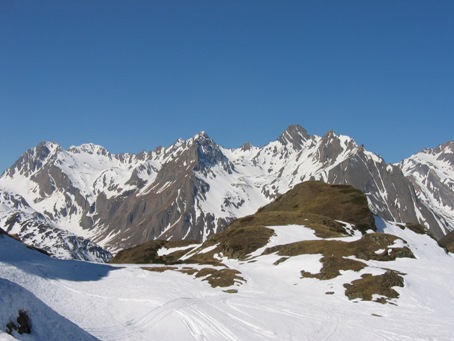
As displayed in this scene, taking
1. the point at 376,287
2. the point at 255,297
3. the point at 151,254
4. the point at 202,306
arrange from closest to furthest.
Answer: the point at 202,306 < the point at 255,297 < the point at 376,287 < the point at 151,254

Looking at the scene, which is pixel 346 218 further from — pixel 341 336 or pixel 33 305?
pixel 33 305

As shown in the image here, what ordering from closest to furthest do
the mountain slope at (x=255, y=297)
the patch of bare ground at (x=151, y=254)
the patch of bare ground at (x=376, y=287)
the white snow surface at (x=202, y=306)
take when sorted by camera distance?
the white snow surface at (x=202, y=306) → the mountain slope at (x=255, y=297) → the patch of bare ground at (x=376, y=287) → the patch of bare ground at (x=151, y=254)

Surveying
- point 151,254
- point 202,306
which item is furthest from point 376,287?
point 151,254

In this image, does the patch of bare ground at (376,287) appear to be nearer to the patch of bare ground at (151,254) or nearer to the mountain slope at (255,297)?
the mountain slope at (255,297)

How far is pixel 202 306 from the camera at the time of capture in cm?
4209

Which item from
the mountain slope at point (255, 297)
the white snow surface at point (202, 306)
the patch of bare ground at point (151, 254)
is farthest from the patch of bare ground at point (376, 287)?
the patch of bare ground at point (151, 254)

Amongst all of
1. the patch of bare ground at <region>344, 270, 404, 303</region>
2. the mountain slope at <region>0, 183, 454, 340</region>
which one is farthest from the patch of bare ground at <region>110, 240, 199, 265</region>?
the patch of bare ground at <region>344, 270, 404, 303</region>

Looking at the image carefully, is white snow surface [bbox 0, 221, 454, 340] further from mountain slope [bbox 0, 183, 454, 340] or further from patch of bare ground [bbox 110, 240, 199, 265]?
patch of bare ground [bbox 110, 240, 199, 265]

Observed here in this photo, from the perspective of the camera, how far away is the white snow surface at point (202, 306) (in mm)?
31703

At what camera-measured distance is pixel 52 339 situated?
2002cm

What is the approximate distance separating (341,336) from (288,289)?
20.3 meters

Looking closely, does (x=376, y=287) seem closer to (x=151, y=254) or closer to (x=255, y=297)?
(x=255, y=297)

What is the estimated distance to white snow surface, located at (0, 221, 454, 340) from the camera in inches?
1248

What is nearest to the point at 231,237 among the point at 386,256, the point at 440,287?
the point at 386,256
